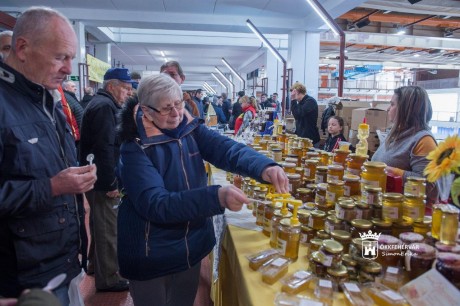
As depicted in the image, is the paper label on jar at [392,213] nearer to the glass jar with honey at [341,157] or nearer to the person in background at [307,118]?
the glass jar with honey at [341,157]

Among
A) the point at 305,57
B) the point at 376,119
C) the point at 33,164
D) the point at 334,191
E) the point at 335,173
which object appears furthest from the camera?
the point at 305,57

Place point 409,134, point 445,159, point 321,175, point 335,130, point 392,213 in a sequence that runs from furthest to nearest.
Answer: point 335,130
point 409,134
point 321,175
point 392,213
point 445,159

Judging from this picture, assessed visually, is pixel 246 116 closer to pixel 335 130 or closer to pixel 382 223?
pixel 335 130

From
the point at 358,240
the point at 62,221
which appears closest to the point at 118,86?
the point at 62,221

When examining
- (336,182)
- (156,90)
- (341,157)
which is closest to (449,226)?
(336,182)

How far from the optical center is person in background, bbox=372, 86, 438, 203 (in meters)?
2.10

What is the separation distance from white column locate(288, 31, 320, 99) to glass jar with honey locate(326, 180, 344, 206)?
7.12 meters

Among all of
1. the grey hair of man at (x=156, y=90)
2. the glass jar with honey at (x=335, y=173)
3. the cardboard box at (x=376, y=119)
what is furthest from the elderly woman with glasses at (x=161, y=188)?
the cardboard box at (x=376, y=119)

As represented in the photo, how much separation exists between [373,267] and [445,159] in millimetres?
432

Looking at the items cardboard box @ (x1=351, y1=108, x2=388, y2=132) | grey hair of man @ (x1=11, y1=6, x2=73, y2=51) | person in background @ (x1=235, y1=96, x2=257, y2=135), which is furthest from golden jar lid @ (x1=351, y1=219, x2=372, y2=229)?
person in background @ (x1=235, y1=96, x2=257, y2=135)

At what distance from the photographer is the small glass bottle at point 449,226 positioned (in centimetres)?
107

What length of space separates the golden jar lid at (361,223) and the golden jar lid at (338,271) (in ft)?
0.54

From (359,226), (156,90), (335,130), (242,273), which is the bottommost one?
(242,273)

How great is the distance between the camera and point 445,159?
949mm
